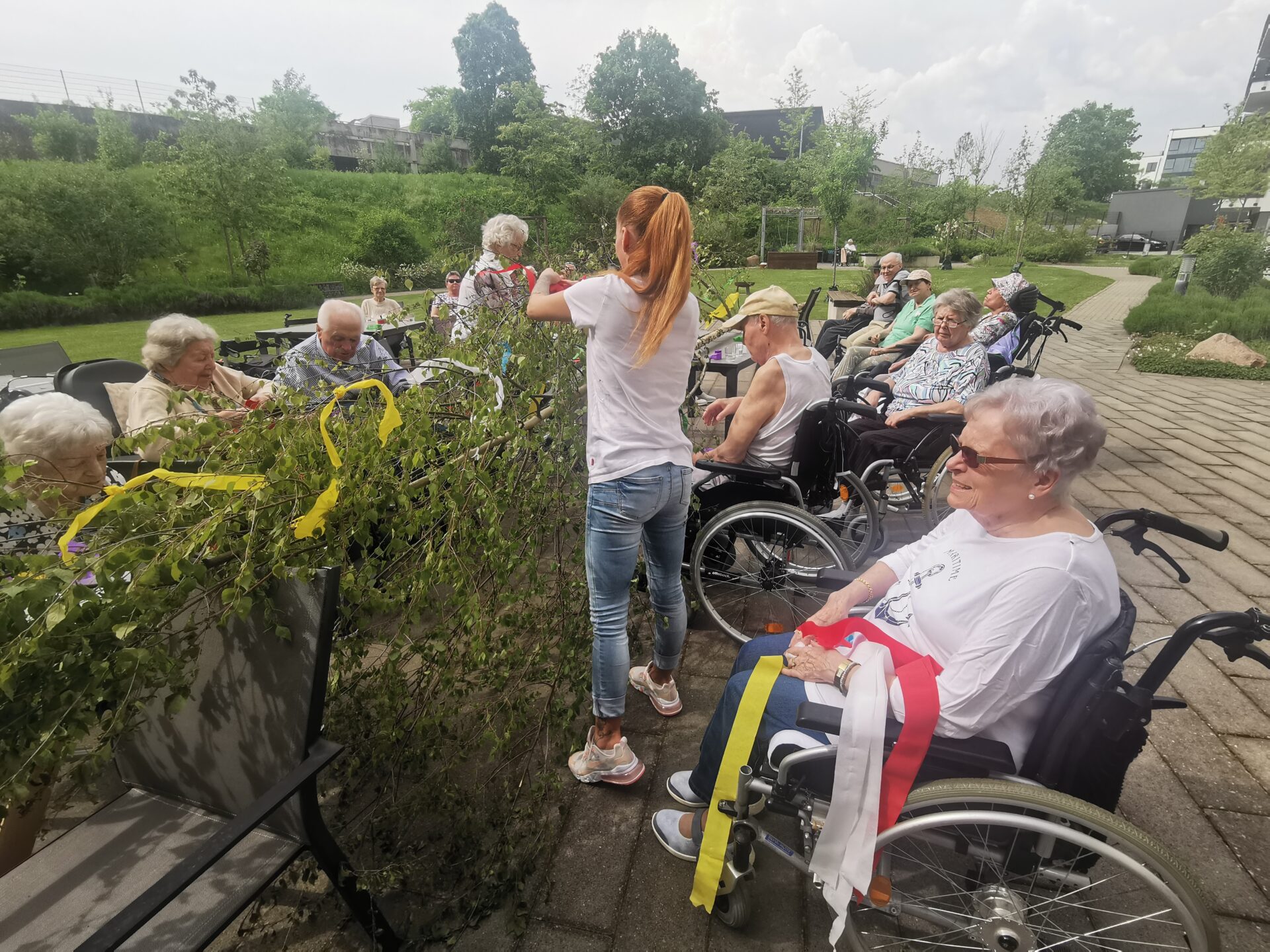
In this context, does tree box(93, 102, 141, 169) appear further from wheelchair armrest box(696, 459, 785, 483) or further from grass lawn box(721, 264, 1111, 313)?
wheelchair armrest box(696, 459, 785, 483)

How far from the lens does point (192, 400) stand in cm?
186

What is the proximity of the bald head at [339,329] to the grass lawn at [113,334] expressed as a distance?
31.5ft

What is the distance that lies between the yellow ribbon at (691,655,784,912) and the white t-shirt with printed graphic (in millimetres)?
200

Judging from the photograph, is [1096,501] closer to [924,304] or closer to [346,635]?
[924,304]

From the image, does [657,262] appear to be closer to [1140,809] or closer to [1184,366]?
[1140,809]

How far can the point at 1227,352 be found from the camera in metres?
8.71

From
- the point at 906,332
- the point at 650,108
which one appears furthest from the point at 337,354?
the point at 650,108

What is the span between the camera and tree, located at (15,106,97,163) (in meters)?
27.0

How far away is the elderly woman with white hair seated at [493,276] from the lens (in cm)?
272

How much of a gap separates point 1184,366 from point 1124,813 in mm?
9366

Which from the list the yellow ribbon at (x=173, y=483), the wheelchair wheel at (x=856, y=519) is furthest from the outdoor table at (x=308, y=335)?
the yellow ribbon at (x=173, y=483)

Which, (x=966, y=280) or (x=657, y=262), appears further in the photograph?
(x=966, y=280)

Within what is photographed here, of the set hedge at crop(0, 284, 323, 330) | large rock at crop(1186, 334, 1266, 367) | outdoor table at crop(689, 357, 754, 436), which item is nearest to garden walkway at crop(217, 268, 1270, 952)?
outdoor table at crop(689, 357, 754, 436)

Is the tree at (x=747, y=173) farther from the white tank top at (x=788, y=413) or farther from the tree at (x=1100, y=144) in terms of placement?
the tree at (x=1100, y=144)
